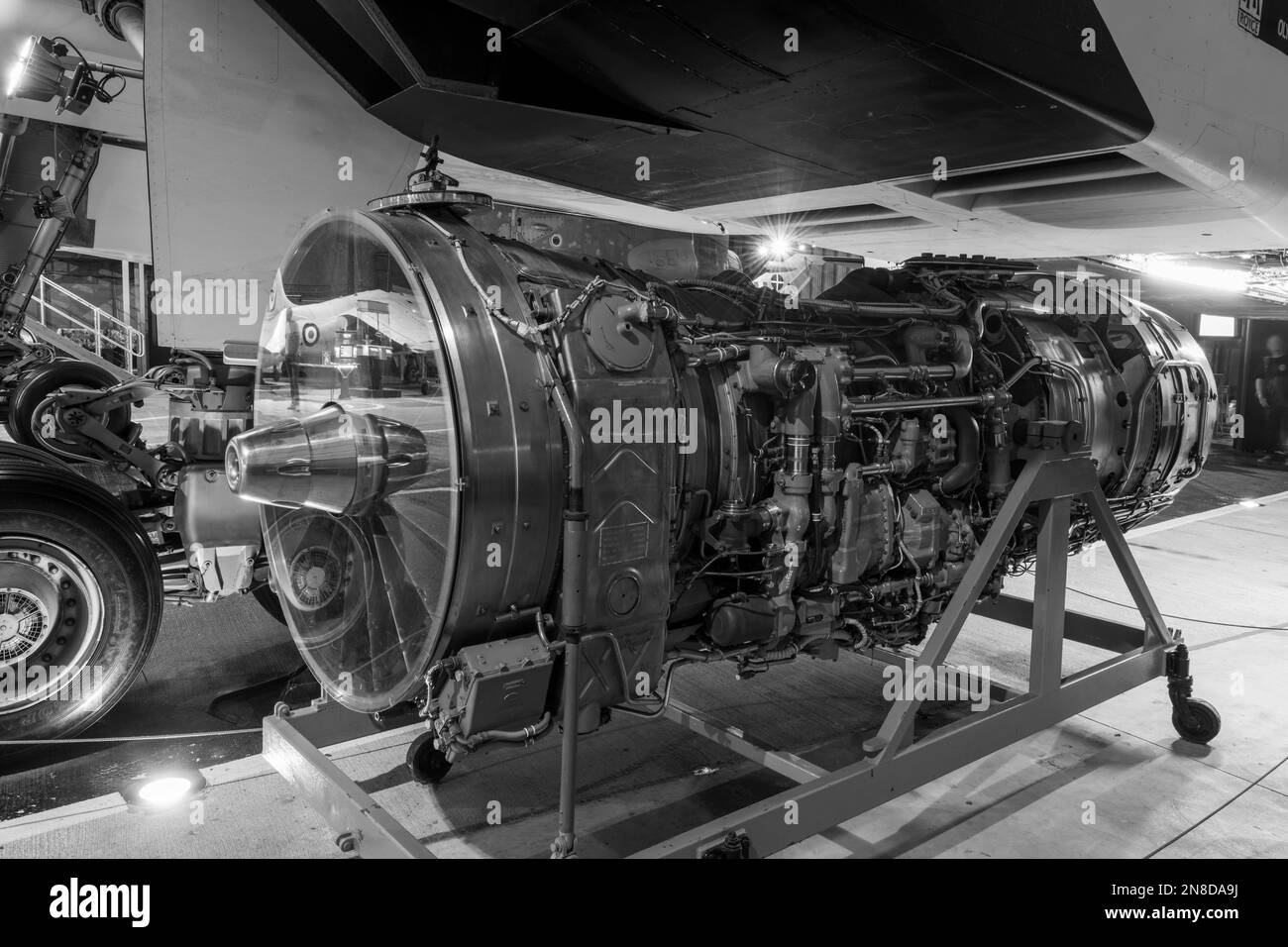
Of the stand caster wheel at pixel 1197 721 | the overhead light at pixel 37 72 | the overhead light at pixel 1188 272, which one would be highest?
the overhead light at pixel 1188 272

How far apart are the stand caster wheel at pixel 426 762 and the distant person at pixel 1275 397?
14049mm

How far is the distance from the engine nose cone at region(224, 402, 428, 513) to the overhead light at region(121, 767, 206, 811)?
1.41 meters

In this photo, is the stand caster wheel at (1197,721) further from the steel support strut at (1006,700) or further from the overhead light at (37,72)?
the overhead light at (37,72)

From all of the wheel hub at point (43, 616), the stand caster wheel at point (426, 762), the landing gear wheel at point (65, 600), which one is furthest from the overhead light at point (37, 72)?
the stand caster wheel at point (426, 762)

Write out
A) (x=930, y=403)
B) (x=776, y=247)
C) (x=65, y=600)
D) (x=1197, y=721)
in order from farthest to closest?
(x=776, y=247) < (x=1197, y=721) < (x=65, y=600) < (x=930, y=403)

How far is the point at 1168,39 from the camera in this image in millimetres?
3551

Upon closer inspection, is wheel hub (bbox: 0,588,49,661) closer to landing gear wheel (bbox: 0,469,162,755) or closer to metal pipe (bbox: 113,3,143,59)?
landing gear wheel (bbox: 0,469,162,755)

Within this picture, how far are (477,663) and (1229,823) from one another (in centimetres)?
273

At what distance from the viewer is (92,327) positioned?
17.0 m

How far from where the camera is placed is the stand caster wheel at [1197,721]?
12.0ft

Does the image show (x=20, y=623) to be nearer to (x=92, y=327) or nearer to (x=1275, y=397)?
(x=1275, y=397)

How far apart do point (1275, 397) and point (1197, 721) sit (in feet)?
40.6

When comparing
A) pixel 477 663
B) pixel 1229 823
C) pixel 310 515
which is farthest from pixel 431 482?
pixel 1229 823

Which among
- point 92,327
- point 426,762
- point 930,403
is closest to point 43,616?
point 426,762
